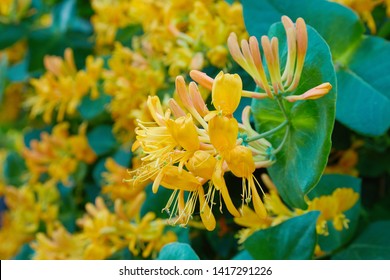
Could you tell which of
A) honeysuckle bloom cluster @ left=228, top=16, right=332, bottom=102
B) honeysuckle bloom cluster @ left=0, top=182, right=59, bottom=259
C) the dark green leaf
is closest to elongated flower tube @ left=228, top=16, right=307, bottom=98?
honeysuckle bloom cluster @ left=228, top=16, right=332, bottom=102

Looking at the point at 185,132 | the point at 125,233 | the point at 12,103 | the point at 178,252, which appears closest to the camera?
the point at 185,132

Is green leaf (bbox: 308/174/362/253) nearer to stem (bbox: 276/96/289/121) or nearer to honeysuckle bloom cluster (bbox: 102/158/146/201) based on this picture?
stem (bbox: 276/96/289/121)

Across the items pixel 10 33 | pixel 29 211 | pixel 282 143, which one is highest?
pixel 282 143

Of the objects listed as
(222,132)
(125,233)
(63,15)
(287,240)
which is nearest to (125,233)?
(125,233)

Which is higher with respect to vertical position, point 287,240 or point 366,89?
point 366,89

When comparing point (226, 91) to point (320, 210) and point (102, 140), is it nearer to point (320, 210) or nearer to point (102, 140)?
point (320, 210)

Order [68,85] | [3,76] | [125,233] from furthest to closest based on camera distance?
[3,76], [68,85], [125,233]

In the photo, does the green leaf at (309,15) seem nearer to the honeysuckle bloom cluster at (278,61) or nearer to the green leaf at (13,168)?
the honeysuckle bloom cluster at (278,61)
